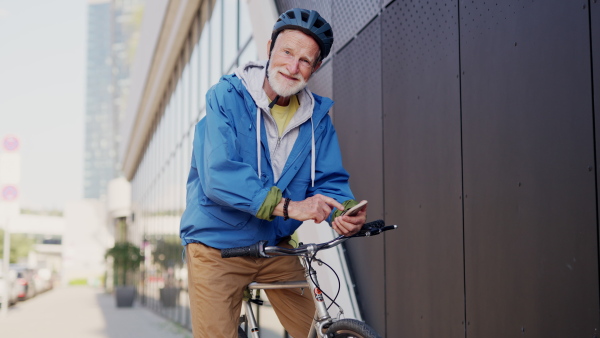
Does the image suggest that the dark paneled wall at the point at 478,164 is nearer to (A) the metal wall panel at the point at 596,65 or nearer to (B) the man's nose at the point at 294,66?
(A) the metal wall panel at the point at 596,65

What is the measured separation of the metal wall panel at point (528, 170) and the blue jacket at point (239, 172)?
30.5 inches

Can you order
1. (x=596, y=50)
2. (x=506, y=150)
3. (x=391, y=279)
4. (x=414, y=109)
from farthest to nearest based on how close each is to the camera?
(x=391, y=279) < (x=414, y=109) < (x=506, y=150) < (x=596, y=50)

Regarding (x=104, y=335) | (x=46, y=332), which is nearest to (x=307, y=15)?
(x=104, y=335)

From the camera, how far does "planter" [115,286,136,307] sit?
73.6 ft

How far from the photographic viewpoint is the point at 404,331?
414cm

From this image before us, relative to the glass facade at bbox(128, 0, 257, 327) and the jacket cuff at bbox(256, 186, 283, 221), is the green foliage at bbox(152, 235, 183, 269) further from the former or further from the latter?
the jacket cuff at bbox(256, 186, 283, 221)

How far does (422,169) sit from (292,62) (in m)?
1.50

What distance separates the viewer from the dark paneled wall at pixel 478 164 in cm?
257

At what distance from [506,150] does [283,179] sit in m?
1.04

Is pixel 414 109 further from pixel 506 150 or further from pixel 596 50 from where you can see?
pixel 596 50

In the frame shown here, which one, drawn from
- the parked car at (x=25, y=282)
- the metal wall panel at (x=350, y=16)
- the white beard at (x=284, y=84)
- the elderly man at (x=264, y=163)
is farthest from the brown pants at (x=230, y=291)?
the parked car at (x=25, y=282)

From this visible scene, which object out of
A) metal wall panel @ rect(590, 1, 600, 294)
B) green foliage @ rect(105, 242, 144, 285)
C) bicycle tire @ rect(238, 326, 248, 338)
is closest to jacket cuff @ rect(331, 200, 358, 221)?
bicycle tire @ rect(238, 326, 248, 338)

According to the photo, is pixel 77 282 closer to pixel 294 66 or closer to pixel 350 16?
pixel 350 16

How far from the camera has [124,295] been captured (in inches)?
888
